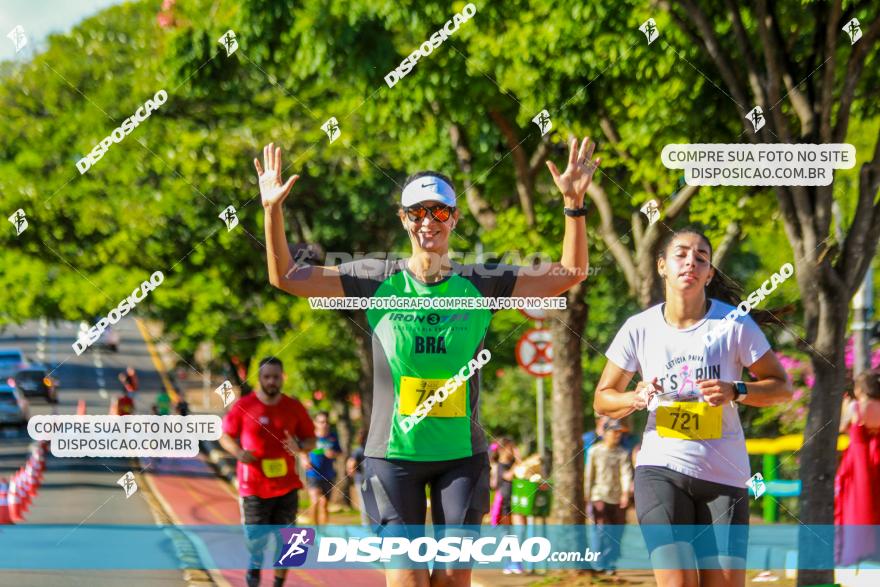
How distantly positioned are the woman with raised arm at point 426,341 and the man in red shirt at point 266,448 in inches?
131

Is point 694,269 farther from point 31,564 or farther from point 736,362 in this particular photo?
point 31,564

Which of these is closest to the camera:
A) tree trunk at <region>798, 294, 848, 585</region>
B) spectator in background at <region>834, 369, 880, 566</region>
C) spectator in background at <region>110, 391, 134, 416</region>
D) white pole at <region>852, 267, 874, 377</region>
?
spectator in background at <region>834, 369, 880, 566</region>

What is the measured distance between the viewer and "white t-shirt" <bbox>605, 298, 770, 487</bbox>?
569cm

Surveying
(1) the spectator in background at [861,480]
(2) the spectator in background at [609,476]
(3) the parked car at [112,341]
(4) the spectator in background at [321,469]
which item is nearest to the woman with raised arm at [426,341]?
(1) the spectator in background at [861,480]

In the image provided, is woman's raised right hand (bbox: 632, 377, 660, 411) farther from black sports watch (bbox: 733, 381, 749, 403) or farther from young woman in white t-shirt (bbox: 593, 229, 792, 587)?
black sports watch (bbox: 733, 381, 749, 403)

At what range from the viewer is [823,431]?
8609 mm

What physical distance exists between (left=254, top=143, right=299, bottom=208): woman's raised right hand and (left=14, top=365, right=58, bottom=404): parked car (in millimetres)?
25865

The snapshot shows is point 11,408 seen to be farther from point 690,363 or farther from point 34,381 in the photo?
point 690,363

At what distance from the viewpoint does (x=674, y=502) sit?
18.5 feet

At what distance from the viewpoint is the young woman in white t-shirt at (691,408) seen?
5.57 meters

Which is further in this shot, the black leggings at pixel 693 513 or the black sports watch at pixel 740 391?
the black sports watch at pixel 740 391

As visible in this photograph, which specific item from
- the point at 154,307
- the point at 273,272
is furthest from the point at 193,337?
the point at 273,272

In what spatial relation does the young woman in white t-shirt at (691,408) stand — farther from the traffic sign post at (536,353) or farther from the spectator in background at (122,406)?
the spectator in background at (122,406)

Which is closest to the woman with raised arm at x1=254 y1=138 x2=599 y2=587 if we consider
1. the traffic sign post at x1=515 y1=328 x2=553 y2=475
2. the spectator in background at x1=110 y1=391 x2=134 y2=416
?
the traffic sign post at x1=515 y1=328 x2=553 y2=475
